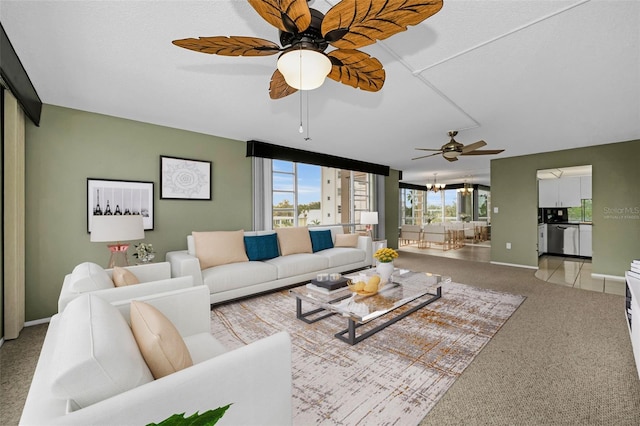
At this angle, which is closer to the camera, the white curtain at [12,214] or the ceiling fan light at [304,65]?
the ceiling fan light at [304,65]

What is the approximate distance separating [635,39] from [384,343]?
9.80ft

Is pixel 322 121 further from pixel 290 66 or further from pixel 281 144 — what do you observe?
pixel 290 66

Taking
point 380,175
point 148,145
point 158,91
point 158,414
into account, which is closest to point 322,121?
point 158,91

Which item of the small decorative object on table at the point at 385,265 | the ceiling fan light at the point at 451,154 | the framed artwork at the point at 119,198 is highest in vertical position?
the ceiling fan light at the point at 451,154

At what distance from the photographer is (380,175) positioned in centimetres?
761

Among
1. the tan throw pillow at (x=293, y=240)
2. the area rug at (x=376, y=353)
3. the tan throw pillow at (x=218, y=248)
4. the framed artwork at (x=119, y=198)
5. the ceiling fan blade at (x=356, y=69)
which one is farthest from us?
the tan throw pillow at (x=293, y=240)

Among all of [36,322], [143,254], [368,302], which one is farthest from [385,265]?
[36,322]

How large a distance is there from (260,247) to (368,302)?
2048 millimetres

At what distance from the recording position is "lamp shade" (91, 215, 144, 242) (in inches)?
102

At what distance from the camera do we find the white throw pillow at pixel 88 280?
6.04ft

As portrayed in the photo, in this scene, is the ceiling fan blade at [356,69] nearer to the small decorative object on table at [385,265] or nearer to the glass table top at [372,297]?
the glass table top at [372,297]

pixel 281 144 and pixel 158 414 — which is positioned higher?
pixel 281 144

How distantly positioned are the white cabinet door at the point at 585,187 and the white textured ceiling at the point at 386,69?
2.98 m

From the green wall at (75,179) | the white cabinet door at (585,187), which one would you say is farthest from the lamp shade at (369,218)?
the white cabinet door at (585,187)
